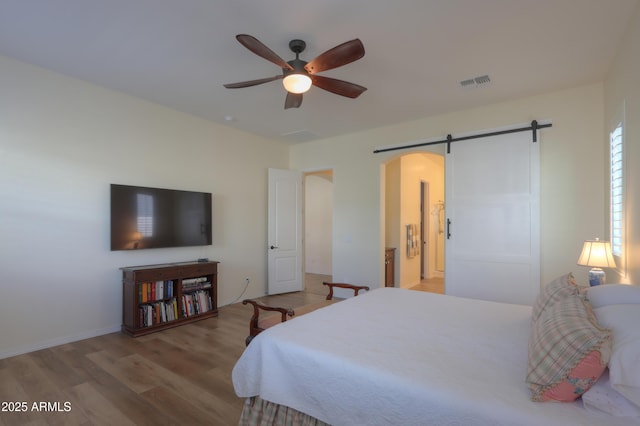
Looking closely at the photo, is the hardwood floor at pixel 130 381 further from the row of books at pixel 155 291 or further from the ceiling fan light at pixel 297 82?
the ceiling fan light at pixel 297 82

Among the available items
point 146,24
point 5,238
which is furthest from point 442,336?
point 5,238

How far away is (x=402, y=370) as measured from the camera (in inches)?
55.1

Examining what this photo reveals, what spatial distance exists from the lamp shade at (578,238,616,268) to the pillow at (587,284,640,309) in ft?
4.05

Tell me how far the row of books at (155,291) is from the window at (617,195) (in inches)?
183

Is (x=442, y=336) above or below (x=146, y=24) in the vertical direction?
below

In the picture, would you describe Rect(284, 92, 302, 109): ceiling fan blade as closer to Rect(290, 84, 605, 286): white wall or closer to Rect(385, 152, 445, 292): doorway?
Rect(290, 84, 605, 286): white wall

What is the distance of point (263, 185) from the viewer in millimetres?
5707

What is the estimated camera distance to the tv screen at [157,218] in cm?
377

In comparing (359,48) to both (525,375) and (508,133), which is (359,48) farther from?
(508,133)

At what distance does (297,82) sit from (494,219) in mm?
3046

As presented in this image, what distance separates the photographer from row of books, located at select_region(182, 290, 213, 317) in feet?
13.5

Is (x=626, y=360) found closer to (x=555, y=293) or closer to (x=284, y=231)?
(x=555, y=293)

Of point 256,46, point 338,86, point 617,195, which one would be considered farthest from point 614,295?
point 256,46

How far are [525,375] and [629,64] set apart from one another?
2.68m
